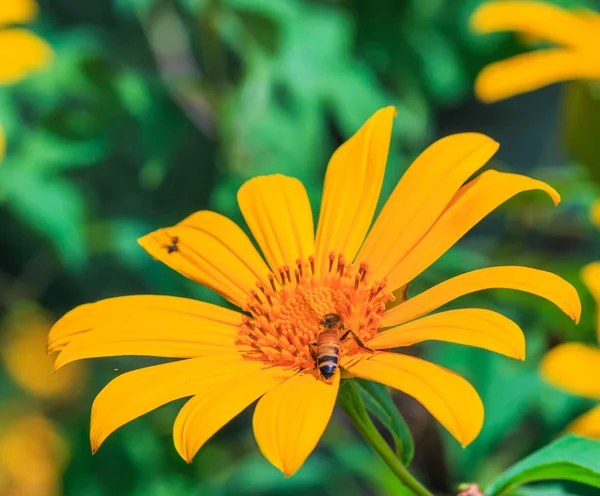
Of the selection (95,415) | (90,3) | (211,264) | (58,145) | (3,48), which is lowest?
(95,415)

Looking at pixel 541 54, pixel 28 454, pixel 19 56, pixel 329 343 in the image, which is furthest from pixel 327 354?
pixel 28 454

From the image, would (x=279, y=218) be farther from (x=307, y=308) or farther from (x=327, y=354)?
(x=327, y=354)

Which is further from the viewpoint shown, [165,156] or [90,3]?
[90,3]

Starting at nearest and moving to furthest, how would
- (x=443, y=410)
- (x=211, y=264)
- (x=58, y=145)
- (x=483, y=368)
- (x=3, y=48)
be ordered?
(x=443, y=410)
(x=211, y=264)
(x=483, y=368)
(x=3, y=48)
(x=58, y=145)

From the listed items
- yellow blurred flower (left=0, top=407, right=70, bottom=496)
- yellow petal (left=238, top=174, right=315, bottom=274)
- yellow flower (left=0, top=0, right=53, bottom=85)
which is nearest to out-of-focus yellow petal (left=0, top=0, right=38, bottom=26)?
yellow flower (left=0, top=0, right=53, bottom=85)

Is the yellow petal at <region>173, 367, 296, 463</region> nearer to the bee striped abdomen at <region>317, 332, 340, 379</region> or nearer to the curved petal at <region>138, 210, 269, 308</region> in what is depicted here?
the bee striped abdomen at <region>317, 332, 340, 379</region>

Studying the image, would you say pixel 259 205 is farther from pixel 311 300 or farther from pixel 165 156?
pixel 165 156

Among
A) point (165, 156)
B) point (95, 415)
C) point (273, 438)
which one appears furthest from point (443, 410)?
point (165, 156)
